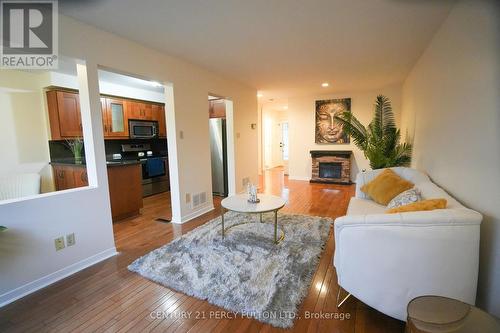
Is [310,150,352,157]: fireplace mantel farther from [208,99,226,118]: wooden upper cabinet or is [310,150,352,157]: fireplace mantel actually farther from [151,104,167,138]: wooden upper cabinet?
[151,104,167,138]: wooden upper cabinet

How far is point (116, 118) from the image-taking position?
466cm

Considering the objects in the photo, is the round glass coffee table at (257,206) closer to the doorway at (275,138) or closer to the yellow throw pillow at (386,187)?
the yellow throw pillow at (386,187)

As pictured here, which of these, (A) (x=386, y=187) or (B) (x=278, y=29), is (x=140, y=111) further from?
(A) (x=386, y=187)

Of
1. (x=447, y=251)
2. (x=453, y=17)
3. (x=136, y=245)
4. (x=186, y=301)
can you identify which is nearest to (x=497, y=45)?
(x=453, y=17)

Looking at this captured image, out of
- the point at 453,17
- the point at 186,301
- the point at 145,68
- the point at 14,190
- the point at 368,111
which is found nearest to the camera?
the point at 186,301

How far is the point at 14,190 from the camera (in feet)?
8.68

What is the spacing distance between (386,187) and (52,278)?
11.4 ft

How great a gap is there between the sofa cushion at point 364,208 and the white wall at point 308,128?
143 inches

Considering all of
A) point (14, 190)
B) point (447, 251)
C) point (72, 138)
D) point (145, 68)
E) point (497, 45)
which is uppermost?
point (145, 68)

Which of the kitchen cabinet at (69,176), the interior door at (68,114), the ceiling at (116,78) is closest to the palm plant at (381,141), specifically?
the ceiling at (116,78)

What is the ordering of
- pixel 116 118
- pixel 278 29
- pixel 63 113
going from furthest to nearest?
pixel 116 118
pixel 63 113
pixel 278 29

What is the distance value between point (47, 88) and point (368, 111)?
6.75 metres

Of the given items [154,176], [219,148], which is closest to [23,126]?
[154,176]

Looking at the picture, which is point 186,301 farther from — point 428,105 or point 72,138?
point 72,138
